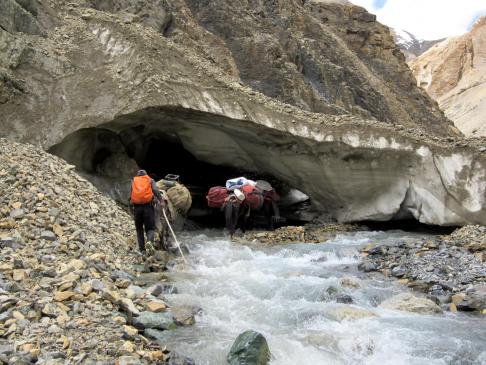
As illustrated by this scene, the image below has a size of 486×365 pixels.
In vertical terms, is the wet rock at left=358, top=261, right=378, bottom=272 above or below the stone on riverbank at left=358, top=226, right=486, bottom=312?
below

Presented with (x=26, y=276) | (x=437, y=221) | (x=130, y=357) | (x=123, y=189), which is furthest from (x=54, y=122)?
(x=437, y=221)

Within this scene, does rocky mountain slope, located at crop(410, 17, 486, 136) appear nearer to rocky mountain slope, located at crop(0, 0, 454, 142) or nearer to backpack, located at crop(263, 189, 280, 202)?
rocky mountain slope, located at crop(0, 0, 454, 142)

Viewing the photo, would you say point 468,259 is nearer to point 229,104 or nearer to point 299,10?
point 229,104

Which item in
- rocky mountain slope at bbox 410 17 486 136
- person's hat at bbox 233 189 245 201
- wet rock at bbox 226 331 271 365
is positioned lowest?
wet rock at bbox 226 331 271 365

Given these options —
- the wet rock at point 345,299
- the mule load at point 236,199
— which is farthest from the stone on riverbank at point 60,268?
the mule load at point 236,199

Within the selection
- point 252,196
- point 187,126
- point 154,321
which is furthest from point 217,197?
point 154,321

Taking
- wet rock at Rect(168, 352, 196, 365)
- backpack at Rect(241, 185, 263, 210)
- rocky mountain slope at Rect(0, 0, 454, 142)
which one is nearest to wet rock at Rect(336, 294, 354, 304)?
wet rock at Rect(168, 352, 196, 365)

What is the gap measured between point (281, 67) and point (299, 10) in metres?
8.95

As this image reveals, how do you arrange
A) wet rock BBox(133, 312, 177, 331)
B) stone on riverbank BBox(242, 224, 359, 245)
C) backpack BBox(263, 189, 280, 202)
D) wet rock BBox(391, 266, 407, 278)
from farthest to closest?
backpack BBox(263, 189, 280, 202)
stone on riverbank BBox(242, 224, 359, 245)
wet rock BBox(391, 266, 407, 278)
wet rock BBox(133, 312, 177, 331)

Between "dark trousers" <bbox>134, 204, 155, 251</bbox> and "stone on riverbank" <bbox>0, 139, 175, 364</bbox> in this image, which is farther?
"dark trousers" <bbox>134, 204, 155, 251</bbox>

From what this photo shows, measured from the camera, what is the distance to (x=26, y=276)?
5719mm

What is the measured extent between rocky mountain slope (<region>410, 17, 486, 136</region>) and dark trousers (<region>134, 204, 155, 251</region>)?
63095 mm

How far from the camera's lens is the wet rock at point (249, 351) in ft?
16.0

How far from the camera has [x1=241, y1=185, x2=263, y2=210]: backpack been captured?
44.8 feet
